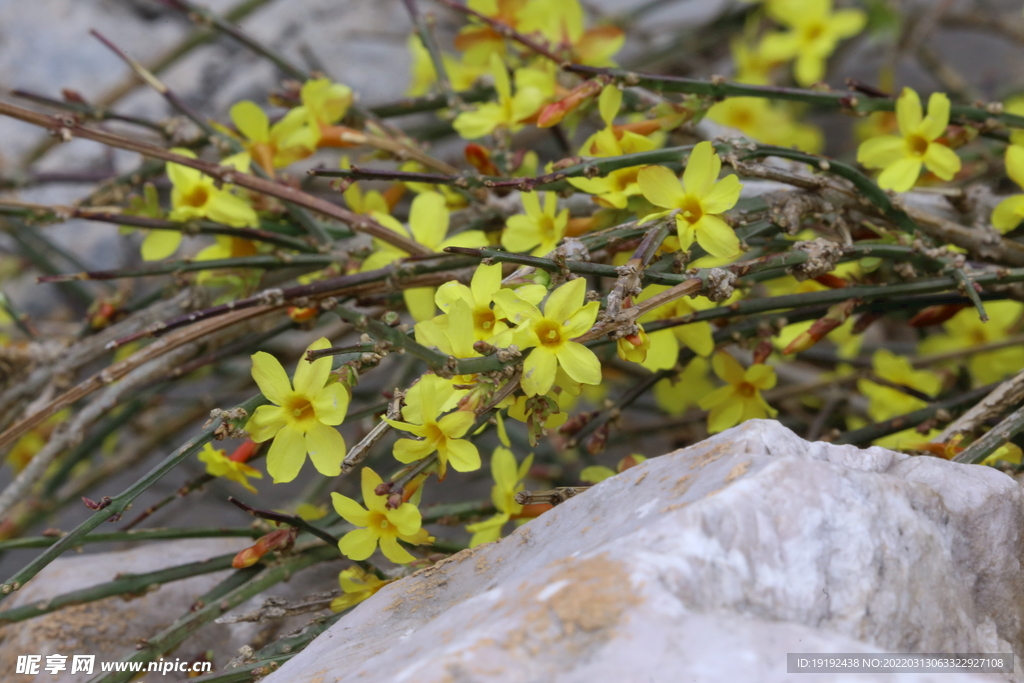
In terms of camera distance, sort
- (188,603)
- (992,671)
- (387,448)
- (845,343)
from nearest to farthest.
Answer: (992,671) < (188,603) < (845,343) < (387,448)

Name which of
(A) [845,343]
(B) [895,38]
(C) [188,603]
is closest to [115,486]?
(C) [188,603]

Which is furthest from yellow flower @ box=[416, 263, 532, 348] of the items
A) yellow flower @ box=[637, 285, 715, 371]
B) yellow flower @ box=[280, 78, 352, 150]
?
yellow flower @ box=[280, 78, 352, 150]

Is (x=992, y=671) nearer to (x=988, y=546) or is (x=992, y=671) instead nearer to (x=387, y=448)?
(x=988, y=546)

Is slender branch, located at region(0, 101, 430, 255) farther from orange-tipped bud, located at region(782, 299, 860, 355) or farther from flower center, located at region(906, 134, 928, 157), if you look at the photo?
flower center, located at region(906, 134, 928, 157)

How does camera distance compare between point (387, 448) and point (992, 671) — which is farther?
point (387, 448)

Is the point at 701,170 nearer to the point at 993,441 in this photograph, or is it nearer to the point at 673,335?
the point at 673,335

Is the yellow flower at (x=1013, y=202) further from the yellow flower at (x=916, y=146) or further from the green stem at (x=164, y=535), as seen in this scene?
the green stem at (x=164, y=535)

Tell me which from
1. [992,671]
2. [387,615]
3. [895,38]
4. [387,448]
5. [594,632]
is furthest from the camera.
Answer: [895,38]

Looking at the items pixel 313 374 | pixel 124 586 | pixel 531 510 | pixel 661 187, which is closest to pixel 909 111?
pixel 661 187
